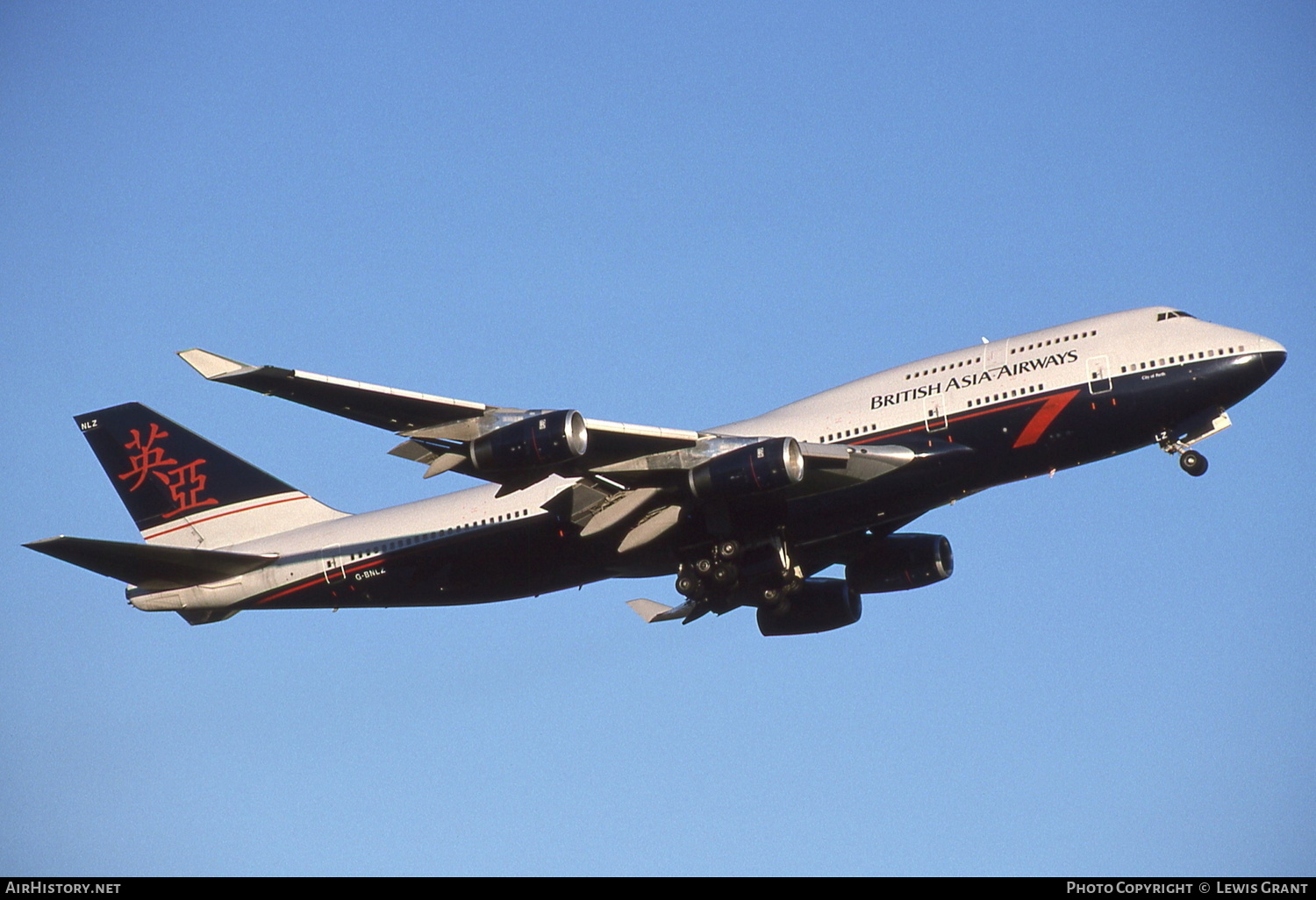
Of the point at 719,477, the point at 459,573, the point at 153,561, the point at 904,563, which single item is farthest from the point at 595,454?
the point at 153,561

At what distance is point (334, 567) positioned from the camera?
135 feet

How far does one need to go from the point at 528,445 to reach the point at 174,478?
1699cm

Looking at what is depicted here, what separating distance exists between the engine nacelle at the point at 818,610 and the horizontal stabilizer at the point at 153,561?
15.4m

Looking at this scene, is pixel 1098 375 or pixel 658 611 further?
pixel 658 611

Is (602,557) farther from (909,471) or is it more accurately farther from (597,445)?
(909,471)

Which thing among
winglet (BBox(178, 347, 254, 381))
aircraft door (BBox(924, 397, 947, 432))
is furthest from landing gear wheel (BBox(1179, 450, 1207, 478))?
winglet (BBox(178, 347, 254, 381))

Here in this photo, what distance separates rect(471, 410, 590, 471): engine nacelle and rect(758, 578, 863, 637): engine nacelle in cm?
1325

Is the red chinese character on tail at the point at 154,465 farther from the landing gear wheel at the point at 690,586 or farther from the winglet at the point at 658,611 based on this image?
the landing gear wheel at the point at 690,586

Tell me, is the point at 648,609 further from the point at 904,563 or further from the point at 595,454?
the point at 595,454
